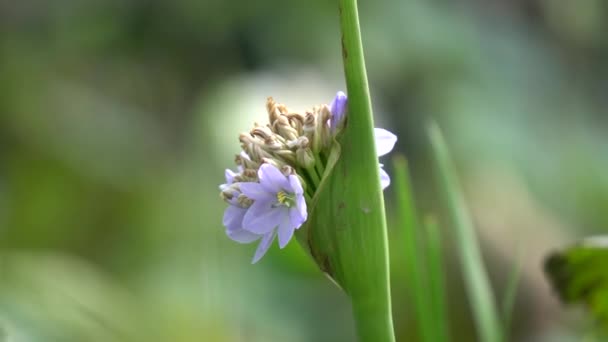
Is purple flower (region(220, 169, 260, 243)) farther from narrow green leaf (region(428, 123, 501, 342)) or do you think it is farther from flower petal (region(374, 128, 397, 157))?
narrow green leaf (region(428, 123, 501, 342))

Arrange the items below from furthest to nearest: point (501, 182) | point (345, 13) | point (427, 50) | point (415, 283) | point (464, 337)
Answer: point (427, 50) < point (501, 182) < point (464, 337) < point (415, 283) < point (345, 13)

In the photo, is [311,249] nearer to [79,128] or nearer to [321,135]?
[321,135]

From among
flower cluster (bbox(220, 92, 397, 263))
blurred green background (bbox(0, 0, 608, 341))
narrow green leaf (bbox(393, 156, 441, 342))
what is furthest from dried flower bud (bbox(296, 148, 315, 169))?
blurred green background (bbox(0, 0, 608, 341))


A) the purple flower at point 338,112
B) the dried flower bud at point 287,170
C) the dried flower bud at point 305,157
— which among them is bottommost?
the dried flower bud at point 287,170

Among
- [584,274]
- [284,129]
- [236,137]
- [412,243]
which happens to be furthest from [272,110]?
[236,137]

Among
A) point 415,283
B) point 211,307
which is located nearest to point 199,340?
point 211,307

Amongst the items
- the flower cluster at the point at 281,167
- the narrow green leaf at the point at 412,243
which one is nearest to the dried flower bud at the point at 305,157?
the flower cluster at the point at 281,167

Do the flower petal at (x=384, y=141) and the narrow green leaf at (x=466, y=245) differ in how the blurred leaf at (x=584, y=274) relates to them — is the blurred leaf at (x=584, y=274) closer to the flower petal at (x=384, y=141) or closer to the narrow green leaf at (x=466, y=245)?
the narrow green leaf at (x=466, y=245)
